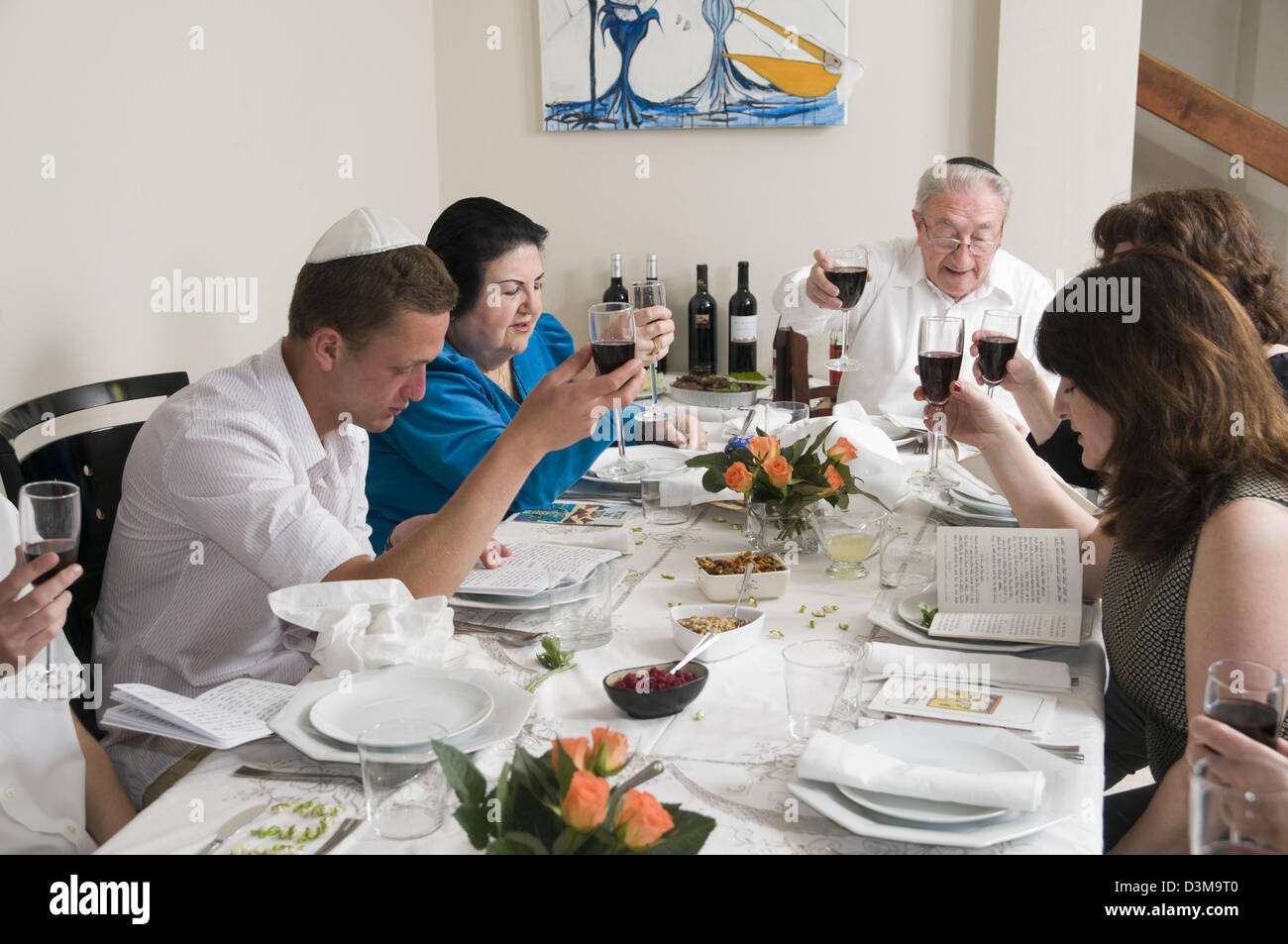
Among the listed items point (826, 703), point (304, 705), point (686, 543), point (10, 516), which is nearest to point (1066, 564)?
point (826, 703)

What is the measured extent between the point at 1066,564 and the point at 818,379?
2.37 meters

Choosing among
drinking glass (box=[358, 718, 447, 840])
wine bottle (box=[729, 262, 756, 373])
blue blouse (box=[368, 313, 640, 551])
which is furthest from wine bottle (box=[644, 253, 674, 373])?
drinking glass (box=[358, 718, 447, 840])

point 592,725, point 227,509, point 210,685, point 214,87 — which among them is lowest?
point 210,685

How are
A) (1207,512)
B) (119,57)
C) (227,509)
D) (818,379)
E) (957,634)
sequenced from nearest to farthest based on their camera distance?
(1207,512) → (957,634) → (227,509) → (119,57) → (818,379)

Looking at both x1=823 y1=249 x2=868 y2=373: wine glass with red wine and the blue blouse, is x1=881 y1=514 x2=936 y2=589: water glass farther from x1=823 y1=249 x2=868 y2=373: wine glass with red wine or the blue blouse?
x1=823 y1=249 x2=868 y2=373: wine glass with red wine

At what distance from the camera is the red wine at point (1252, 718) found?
37.1 inches

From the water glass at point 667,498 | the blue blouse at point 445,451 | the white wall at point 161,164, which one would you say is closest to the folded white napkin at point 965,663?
the water glass at point 667,498

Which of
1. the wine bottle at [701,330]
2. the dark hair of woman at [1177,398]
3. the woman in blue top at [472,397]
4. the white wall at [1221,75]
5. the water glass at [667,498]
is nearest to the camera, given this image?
the dark hair of woman at [1177,398]

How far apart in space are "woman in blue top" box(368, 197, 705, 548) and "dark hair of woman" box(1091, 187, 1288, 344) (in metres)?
1.03

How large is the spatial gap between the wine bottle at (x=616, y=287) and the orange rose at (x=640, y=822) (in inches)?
131

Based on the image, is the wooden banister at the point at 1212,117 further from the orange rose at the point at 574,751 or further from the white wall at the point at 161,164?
the orange rose at the point at 574,751

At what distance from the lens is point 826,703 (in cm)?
121

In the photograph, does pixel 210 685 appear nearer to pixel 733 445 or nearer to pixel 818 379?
pixel 733 445

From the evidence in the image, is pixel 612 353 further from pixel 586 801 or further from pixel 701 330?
pixel 701 330
